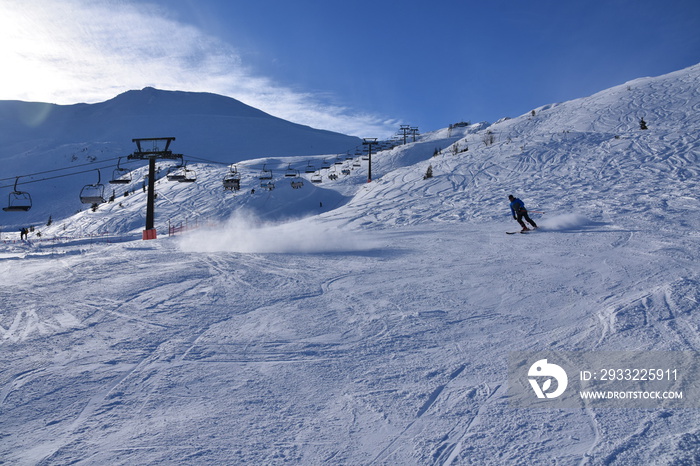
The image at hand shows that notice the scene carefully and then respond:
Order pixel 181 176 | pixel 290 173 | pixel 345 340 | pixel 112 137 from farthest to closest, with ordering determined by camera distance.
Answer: pixel 112 137 < pixel 290 173 < pixel 181 176 < pixel 345 340

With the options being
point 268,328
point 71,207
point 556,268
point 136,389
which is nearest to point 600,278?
point 556,268

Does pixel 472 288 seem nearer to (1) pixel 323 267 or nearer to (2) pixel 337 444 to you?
(1) pixel 323 267

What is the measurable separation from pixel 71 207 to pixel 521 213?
6360cm

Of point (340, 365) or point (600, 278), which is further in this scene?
point (600, 278)

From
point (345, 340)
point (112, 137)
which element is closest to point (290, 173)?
point (345, 340)

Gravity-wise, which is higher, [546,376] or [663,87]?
[663,87]

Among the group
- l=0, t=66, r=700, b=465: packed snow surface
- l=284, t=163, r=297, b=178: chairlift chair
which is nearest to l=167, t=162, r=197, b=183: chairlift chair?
l=284, t=163, r=297, b=178: chairlift chair

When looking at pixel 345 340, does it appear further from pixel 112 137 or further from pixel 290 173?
pixel 112 137

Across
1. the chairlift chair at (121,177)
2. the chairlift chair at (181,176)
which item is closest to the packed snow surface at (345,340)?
the chairlift chair at (121,177)

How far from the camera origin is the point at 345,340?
5574 millimetres

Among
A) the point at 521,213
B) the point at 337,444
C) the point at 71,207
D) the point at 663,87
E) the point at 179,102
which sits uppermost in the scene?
the point at 179,102

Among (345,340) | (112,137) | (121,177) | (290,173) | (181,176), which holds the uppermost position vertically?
(112,137)

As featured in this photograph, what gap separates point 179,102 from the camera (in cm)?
15462

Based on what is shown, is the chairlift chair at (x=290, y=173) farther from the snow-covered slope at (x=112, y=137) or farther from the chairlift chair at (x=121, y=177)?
the snow-covered slope at (x=112, y=137)
